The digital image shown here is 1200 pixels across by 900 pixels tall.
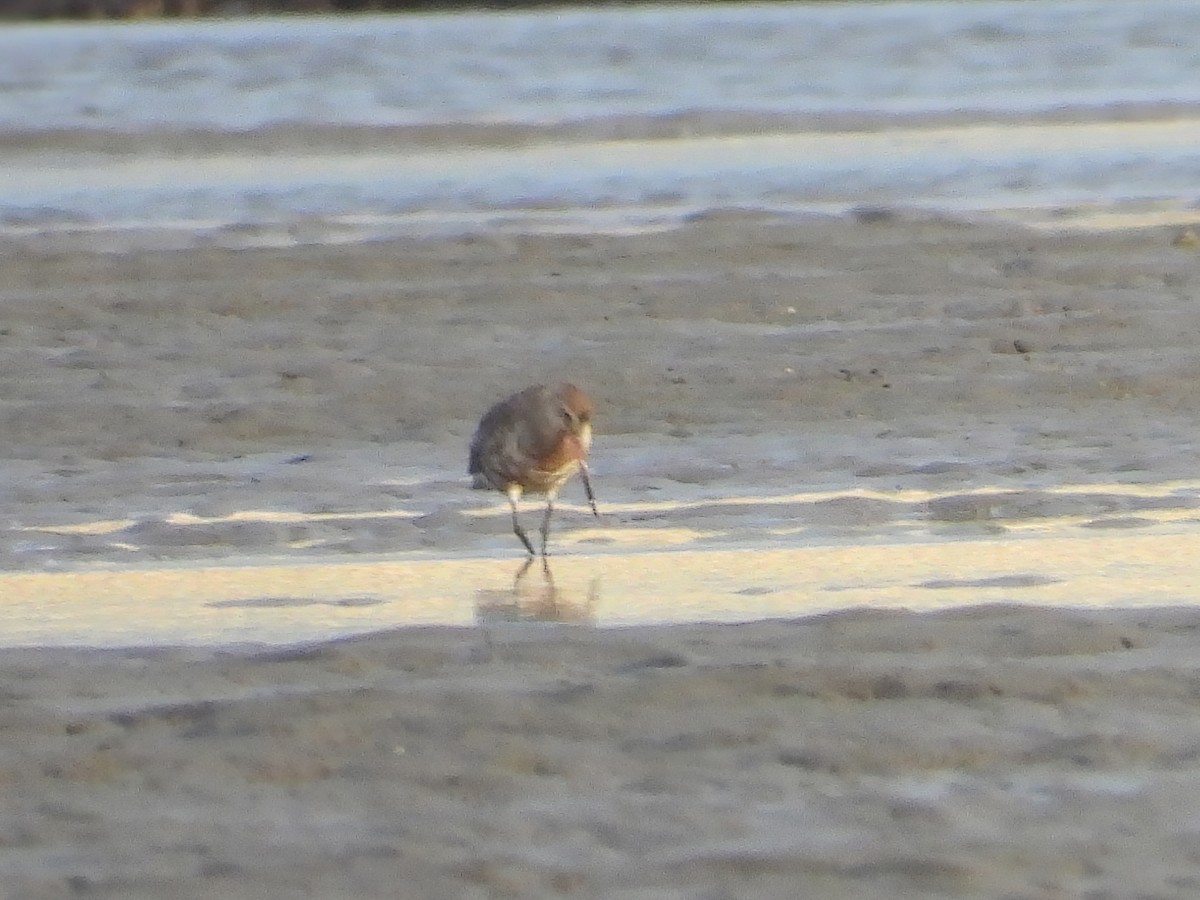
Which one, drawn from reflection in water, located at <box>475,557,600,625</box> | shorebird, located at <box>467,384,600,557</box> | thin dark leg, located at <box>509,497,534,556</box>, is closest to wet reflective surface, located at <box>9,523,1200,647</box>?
reflection in water, located at <box>475,557,600,625</box>

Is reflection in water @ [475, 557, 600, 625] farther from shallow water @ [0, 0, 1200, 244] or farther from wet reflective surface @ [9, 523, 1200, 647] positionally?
shallow water @ [0, 0, 1200, 244]

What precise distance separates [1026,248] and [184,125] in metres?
10.7

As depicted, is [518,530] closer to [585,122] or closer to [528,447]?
[528,447]

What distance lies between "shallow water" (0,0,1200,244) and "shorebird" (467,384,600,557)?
307 inches

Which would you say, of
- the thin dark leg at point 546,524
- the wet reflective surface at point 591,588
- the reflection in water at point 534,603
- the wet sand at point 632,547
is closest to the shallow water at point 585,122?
the wet sand at point 632,547

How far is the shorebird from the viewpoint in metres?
8.19

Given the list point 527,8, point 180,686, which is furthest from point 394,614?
point 527,8

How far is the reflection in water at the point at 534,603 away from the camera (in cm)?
729

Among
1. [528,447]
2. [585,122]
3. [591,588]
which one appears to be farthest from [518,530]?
[585,122]

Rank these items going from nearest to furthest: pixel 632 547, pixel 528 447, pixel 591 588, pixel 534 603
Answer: pixel 534 603 → pixel 591 588 → pixel 528 447 → pixel 632 547

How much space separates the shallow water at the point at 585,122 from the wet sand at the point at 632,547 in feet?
7.50

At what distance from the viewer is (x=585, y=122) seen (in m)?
23.5

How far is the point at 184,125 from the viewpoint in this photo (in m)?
23.5

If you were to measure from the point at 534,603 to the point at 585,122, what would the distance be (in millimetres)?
16301
